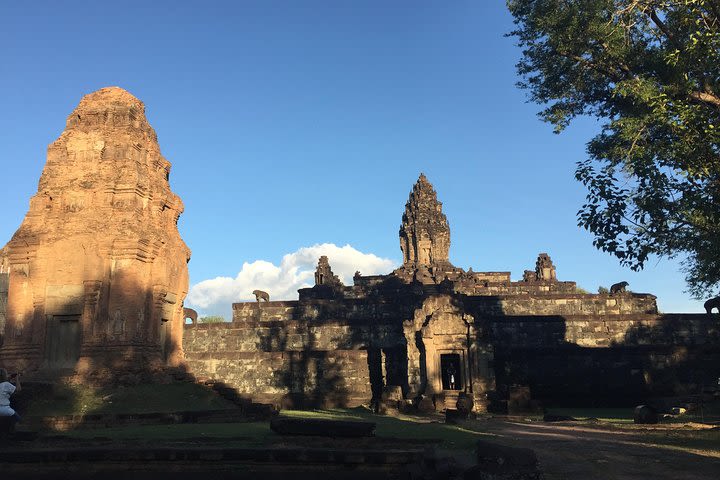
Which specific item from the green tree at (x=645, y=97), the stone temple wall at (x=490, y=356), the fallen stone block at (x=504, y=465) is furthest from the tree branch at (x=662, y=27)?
the stone temple wall at (x=490, y=356)

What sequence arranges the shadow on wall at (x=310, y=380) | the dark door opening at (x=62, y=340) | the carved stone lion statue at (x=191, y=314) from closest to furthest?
the dark door opening at (x=62, y=340)
the shadow on wall at (x=310, y=380)
the carved stone lion statue at (x=191, y=314)

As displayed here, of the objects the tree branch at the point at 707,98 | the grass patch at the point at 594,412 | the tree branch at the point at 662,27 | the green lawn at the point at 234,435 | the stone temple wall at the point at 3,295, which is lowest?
the grass patch at the point at 594,412

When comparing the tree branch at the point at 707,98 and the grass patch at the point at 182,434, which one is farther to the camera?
the tree branch at the point at 707,98

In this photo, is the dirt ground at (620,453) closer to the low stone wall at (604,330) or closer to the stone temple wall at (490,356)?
the stone temple wall at (490,356)

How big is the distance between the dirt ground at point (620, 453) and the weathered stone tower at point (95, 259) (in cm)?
843

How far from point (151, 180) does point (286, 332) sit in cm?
1226

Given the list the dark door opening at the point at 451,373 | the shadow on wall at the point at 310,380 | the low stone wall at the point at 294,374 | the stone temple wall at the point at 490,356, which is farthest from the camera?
the dark door opening at the point at 451,373

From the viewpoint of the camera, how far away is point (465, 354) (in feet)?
65.9

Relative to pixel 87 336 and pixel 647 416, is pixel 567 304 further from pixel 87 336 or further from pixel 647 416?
pixel 87 336

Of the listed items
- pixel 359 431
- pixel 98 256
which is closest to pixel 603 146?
pixel 359 431

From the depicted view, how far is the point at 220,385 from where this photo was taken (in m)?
14.2

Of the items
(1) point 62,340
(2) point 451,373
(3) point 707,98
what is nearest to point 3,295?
(1) point 62,340

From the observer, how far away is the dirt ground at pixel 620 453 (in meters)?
6.09

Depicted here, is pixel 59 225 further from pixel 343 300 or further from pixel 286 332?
pixel 343 300
